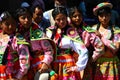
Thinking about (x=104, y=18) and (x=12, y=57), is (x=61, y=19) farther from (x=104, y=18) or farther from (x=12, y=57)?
(x=12, y=57)

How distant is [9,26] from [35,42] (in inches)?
14.8

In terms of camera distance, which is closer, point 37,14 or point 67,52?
point 67,52

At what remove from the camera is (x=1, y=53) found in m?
5.18

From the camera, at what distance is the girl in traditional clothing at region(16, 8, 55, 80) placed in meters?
5.23

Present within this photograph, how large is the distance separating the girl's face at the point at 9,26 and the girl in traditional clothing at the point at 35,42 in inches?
3.2

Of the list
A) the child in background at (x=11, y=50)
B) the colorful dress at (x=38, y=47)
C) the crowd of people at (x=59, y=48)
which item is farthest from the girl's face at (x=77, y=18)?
the child in background at (x=11, y=50)

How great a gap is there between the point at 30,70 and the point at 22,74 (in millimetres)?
183

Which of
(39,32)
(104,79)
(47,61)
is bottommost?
(104,79)

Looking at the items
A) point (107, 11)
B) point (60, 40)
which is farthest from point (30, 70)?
point (107, 11)

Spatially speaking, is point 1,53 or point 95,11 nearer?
point 1,53

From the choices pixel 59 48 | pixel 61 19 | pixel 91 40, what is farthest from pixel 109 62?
pixel 61 19

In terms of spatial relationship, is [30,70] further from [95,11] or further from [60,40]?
[95,11]

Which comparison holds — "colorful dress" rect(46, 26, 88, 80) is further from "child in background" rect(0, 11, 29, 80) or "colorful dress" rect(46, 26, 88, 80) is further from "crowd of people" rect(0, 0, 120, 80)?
"child in background" rect(0, 11, 29, 80)

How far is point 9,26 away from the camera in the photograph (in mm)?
5227
